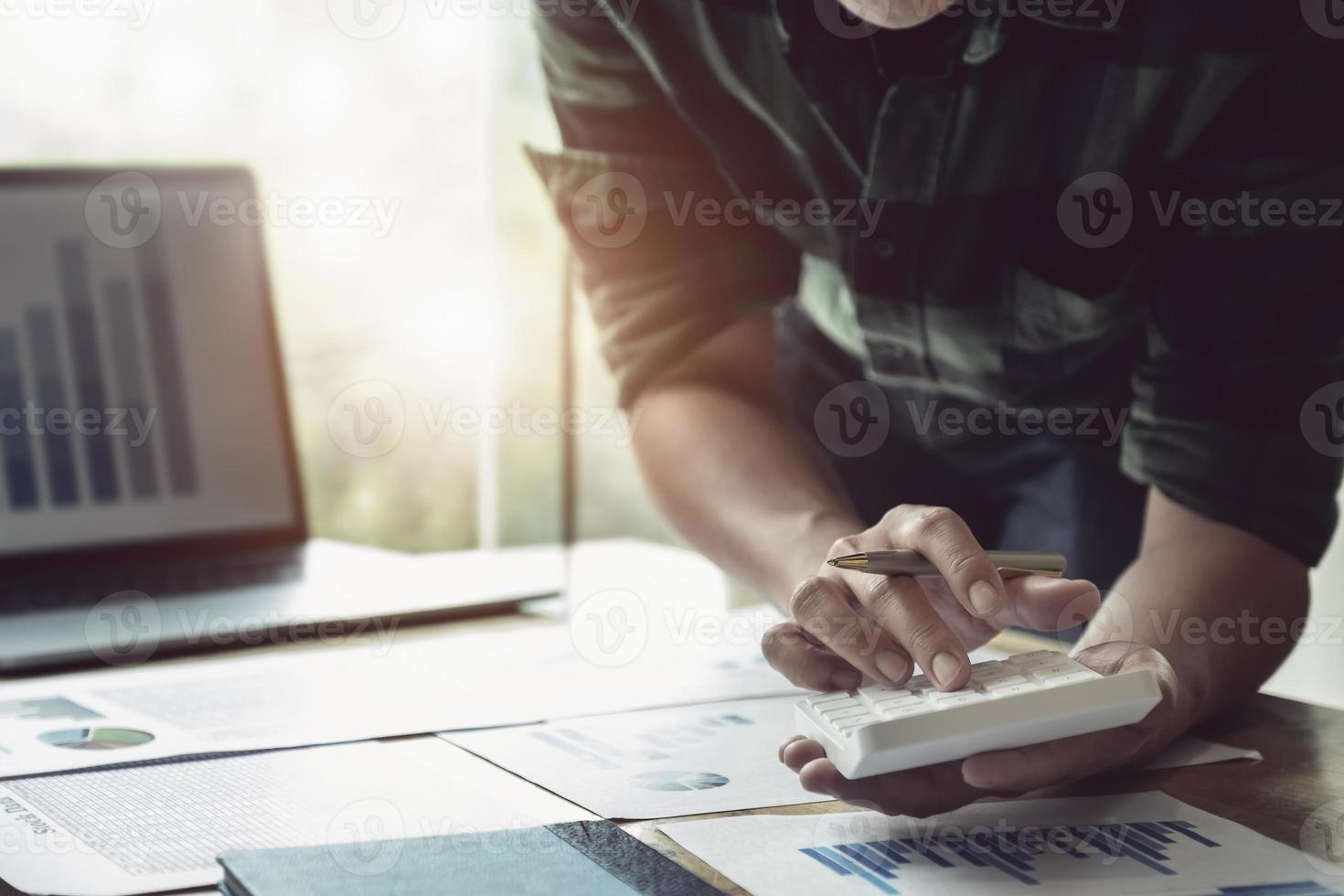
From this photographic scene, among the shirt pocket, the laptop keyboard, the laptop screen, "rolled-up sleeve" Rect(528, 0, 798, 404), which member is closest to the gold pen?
the shirt pocket

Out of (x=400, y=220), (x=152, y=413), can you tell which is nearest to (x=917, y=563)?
(x=152, y=413)

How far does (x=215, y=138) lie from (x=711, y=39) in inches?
54.5

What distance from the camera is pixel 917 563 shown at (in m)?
0.51

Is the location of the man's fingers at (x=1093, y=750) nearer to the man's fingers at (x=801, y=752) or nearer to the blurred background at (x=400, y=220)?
the man's fingers at (x=801, y=752)

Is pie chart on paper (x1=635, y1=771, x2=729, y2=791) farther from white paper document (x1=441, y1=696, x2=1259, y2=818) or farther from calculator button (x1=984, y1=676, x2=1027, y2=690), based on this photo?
calculator button (x1=984, y1=676, x2=1027, y2=690)

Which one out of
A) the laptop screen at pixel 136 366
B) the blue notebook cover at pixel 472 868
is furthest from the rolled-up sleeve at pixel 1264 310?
the laptop screen at pixel 136 366

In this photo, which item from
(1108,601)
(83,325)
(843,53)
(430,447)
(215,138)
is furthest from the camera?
(430,447)

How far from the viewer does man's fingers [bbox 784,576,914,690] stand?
19.3 inches

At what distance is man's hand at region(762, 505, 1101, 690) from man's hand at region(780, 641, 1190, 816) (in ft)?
0.11

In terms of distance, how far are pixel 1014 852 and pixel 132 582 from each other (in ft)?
2.50

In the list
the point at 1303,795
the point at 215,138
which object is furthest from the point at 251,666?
the point at 215,138

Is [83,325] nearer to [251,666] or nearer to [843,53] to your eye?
[251,666]

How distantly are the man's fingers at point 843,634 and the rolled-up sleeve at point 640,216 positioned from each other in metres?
0.40

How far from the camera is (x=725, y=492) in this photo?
79 centimetres
